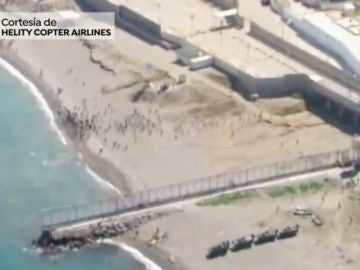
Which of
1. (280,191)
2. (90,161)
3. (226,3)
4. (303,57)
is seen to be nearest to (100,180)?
(90,161)

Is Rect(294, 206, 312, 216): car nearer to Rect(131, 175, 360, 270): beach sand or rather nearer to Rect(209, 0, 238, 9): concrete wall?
Rect(131, 175, 360, 270): beach sand

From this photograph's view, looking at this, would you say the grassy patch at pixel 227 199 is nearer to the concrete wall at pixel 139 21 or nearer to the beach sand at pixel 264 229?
the beach sand at pixel 264 229

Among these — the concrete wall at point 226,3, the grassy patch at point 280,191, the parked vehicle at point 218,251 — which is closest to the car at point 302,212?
the grassy patch at point 280,191

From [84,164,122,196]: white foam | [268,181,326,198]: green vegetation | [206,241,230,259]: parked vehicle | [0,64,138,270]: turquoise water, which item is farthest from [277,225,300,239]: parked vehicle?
[84,164,122,196]: white foam

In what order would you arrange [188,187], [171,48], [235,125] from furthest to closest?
1. [171,48]
2. [235,125]
3. [188,187]

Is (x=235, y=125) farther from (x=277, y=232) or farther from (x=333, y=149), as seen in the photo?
(x=277, y=232)

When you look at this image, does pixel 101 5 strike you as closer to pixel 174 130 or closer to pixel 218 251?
pixel 174 130

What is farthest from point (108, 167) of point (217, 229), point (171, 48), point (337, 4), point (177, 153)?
point (337, 4)
